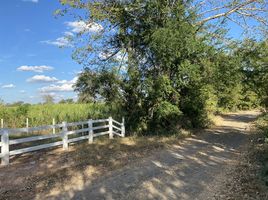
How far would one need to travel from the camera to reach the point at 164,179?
749cm

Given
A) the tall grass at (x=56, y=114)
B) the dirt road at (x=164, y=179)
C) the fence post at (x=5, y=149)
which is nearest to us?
the dirt road at (x=164, y=179)

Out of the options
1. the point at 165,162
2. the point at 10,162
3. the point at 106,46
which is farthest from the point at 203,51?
the point at 10,162

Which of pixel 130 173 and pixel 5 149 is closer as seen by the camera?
pixel 130 173

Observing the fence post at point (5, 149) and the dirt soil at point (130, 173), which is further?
the fence post at point (5, 149)

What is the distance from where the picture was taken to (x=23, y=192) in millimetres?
6809

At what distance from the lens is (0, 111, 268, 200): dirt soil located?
649cm

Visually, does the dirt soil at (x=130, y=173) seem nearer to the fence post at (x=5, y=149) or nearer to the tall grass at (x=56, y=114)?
the fence post at (x=5, y=149)

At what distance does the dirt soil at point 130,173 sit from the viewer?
21.3ft

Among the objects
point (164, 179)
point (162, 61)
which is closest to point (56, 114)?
point (162, 61)

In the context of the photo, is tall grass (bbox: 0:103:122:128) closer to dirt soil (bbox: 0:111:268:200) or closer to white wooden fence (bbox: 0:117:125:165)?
Answer: white wooden fence (bbox: 0:117:125:165)

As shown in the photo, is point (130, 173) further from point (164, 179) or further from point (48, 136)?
point (48, 136)

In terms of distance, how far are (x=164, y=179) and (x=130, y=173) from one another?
40.2 inches

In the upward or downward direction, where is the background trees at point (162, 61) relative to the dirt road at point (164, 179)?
upward

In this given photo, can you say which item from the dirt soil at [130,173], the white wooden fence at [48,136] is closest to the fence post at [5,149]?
the white wooden fence at [48,136]
